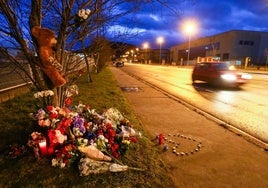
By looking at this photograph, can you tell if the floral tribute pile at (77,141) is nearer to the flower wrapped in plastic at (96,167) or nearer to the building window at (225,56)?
the flower wrapped in plastic at (96,167)

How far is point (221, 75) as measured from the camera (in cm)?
1319

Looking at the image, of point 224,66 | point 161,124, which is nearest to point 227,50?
point 224,66

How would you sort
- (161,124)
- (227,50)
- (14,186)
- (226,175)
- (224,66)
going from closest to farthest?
(14,186) < (226,175) < (161,124) < (224,66) < (227,50)

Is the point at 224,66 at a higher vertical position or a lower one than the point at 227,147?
higher

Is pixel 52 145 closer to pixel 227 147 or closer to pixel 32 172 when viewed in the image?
pixel 32 172

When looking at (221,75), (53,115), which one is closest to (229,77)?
(221,75)

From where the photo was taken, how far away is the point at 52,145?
3.29m


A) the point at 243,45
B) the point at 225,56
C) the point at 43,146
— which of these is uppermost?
the point at 243,45

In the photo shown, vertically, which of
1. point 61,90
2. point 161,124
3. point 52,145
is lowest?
point 161,124

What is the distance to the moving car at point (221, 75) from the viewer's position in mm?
12828

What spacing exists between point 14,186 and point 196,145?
3.14 m

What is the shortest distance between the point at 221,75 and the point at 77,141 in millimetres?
11617

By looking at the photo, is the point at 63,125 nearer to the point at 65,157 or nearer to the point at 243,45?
the point at 65,157

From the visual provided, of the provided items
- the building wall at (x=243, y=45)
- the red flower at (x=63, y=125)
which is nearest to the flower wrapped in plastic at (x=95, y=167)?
the red flower at (x=63, y=125)
